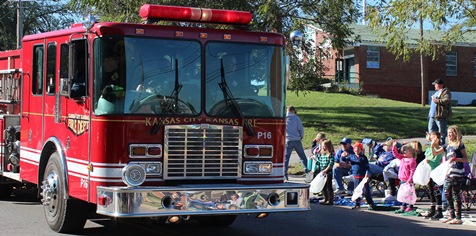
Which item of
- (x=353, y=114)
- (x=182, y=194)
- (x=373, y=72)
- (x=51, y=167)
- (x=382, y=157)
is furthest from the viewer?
(x=373, y=72)

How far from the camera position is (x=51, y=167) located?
9406 mm

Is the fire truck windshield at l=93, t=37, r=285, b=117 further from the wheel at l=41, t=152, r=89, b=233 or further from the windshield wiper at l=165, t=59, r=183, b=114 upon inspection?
the wheel at l=41, t=152, r=89, b=233

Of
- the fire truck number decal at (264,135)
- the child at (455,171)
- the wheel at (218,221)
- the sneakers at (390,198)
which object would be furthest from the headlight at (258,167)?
the sneakers at (390,198)

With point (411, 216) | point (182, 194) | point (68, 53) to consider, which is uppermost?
point (68, 53)

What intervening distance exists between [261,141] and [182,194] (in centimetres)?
139

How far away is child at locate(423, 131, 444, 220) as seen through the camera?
38.4 feet

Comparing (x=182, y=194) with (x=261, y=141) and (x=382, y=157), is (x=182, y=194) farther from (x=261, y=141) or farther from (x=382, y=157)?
(x=382, y=157)

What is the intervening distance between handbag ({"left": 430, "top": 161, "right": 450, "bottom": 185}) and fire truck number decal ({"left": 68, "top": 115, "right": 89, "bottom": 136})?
5765 millimetres

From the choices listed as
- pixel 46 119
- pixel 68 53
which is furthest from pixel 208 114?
pixel 46 119

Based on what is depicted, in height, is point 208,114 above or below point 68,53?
below

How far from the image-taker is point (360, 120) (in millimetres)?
26922

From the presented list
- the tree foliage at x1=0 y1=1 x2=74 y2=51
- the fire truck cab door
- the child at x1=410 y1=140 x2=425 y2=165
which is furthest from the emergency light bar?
the tree foliage at x1=0 y1=1 x2=74 y2=51

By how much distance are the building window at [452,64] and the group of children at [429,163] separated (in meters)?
33.2

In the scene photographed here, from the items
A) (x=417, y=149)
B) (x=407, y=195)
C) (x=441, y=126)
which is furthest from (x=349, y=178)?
(x=441, y=126)
